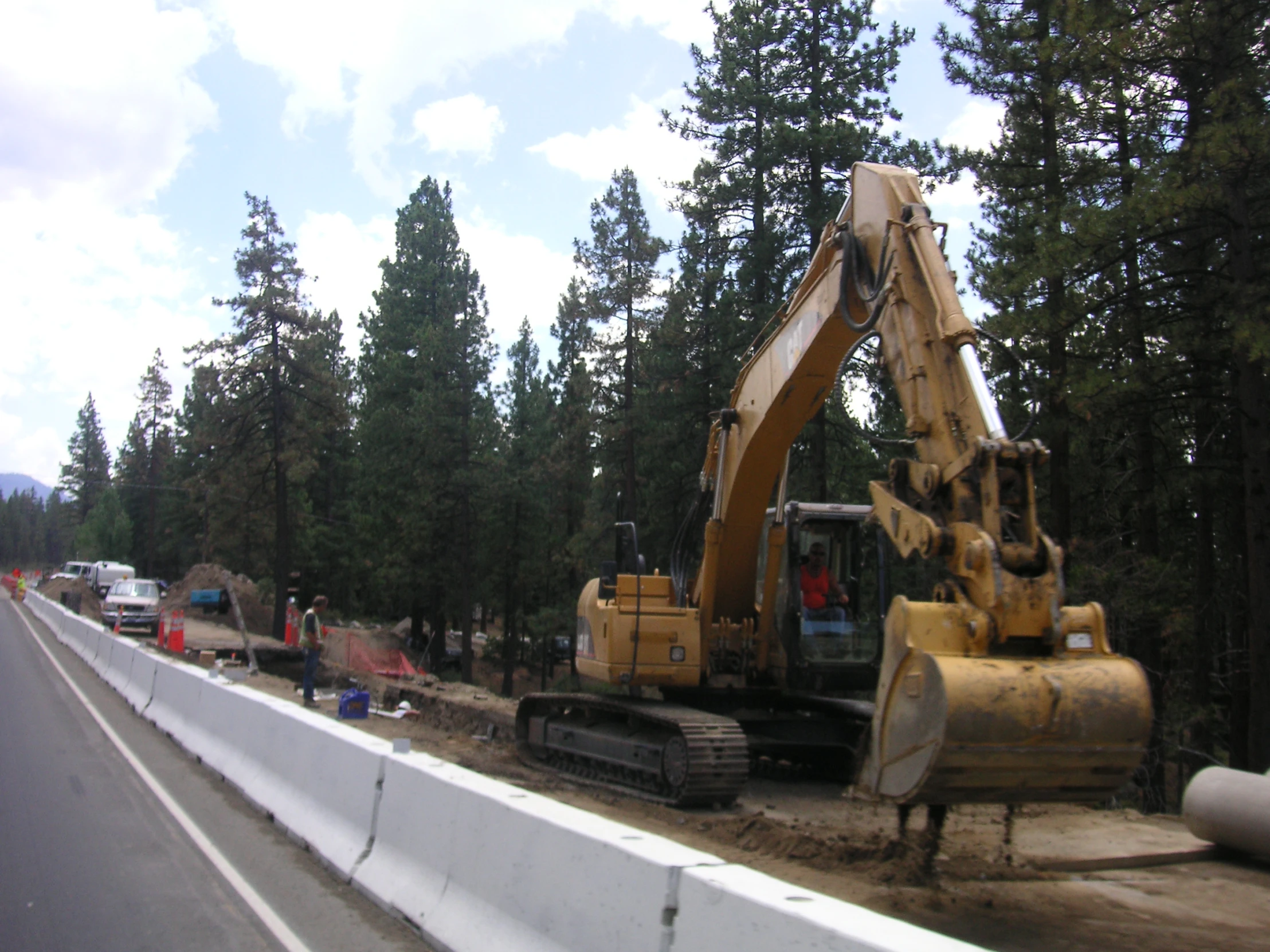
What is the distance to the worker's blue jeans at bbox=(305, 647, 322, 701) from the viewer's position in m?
17.2

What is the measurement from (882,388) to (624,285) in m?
10.8

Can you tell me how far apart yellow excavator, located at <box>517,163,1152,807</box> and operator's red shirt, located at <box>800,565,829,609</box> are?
0.04 metres

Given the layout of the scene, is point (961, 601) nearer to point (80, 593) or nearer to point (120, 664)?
point (120, 664)

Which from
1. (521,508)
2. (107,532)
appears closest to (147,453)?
(107,532)

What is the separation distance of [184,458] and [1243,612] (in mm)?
69540

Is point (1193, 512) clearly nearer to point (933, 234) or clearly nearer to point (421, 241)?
point (933, 234)

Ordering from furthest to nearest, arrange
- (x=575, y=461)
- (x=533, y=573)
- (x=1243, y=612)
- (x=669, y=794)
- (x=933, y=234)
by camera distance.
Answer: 1. (x=533, y=573)
2. (x=575, y=461)
3. (x=1243, y=612)
4. (x=669, y=794)
5. (x=933, y=234)

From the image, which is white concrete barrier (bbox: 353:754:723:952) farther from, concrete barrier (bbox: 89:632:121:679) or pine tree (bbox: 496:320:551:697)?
pine tree (bbox: 496:320:551:697)

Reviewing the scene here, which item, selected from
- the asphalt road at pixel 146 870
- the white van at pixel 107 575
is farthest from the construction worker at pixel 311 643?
the white van at pixel 107 575

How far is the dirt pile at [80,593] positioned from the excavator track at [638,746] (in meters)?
33.9

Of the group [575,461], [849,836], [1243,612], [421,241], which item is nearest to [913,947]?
[849,836]

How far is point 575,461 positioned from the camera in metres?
33.9

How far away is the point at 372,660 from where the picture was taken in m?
31.0

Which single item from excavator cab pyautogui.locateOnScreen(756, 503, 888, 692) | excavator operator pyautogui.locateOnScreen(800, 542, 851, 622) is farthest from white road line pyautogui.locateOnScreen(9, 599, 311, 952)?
excavator operator pyautogui.locateOnScreen(800, 542, 851, 622)
